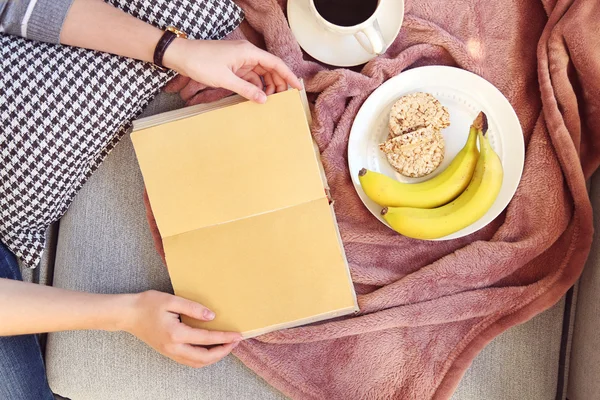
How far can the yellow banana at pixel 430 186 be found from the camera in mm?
920

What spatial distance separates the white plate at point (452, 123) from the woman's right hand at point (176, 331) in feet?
1.10

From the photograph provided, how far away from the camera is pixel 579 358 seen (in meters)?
0.96

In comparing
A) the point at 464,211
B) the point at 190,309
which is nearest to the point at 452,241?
the point at 464,211

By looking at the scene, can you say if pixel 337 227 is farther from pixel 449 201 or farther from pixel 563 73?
pixel 563 73

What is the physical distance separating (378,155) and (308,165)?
145 millimetres

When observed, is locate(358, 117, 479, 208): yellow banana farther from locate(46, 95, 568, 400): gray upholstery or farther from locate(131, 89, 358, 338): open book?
locate(46, 95, 568, 400): gray upholstery

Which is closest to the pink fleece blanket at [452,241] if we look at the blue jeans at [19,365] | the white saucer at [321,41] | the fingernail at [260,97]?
the white saucer at [321,41]

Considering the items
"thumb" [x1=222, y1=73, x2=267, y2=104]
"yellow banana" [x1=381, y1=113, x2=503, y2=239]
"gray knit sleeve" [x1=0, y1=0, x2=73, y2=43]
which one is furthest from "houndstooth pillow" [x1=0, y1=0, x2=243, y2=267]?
"yellow banana" [x1=381, y1=113, x2=503, y2=239]

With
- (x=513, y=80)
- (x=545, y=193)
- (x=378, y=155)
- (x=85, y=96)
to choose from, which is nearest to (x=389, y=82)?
(x=378, y=155)

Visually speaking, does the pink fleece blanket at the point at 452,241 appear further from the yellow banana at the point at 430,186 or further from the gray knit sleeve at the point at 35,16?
the gray knit sleeve at the point at 35,16

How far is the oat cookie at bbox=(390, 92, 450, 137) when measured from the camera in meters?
0.95

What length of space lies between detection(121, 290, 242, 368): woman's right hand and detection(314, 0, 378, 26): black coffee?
525mm

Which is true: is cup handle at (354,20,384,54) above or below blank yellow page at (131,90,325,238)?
above

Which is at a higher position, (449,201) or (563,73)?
(563,73)
